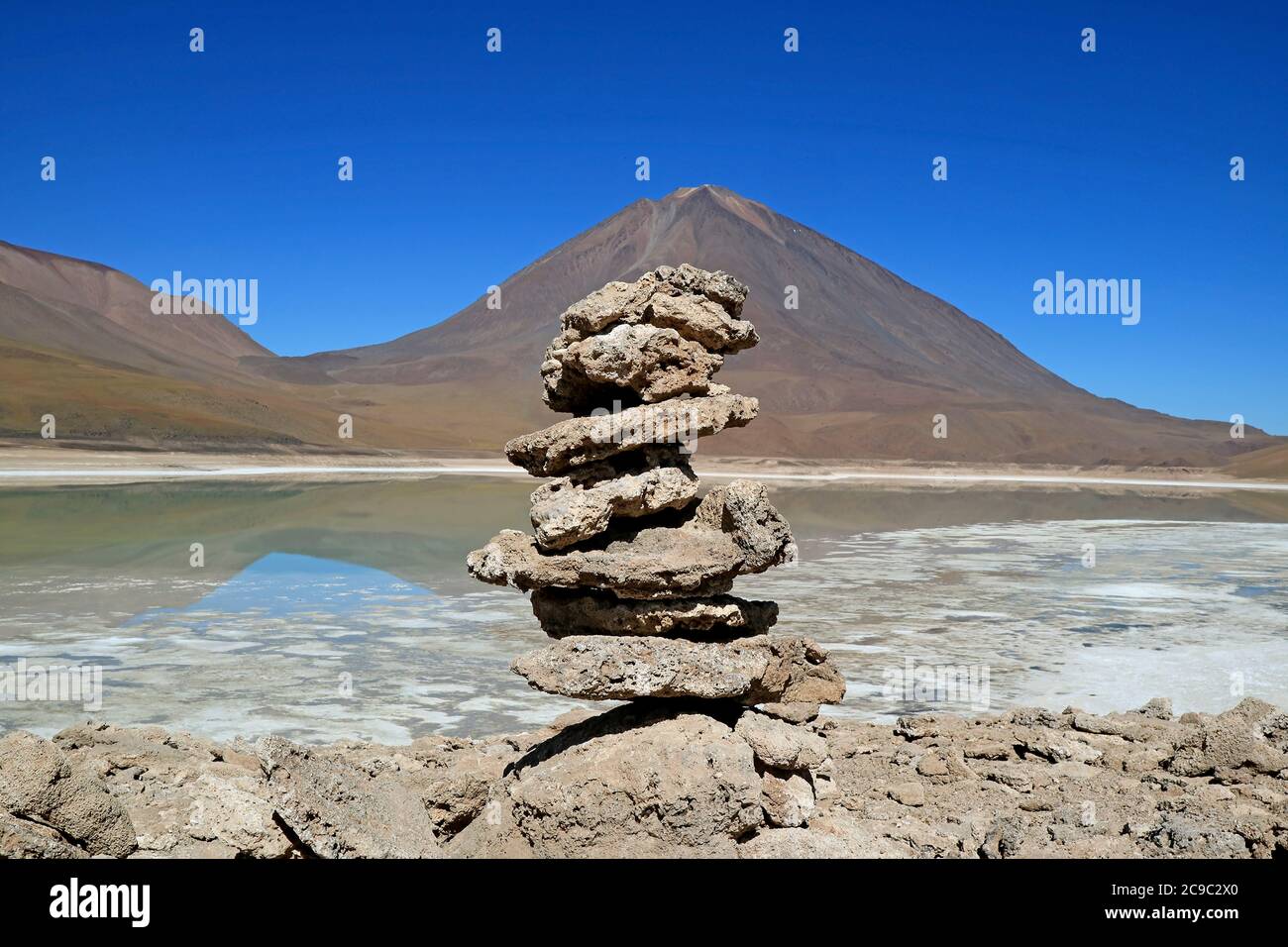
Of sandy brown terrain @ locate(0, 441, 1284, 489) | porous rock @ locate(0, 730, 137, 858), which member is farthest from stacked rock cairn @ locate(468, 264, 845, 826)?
sandy brown terrain @ locate(0, 441, 1284, 489)

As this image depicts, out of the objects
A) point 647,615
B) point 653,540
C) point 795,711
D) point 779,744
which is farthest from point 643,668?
point 795,711

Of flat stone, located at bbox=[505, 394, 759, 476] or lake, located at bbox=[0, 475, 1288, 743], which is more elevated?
flat stone, located at bbox=[505, 394, 759, 476]

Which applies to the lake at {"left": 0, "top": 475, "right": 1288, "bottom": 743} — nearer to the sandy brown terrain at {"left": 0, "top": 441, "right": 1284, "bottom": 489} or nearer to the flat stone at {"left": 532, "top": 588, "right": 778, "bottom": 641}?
the flat stone at {"left": 532, "top": 588, "right": 778, "bottom": 641}

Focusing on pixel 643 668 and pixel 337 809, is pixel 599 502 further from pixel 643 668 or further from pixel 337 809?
pixel 337 809

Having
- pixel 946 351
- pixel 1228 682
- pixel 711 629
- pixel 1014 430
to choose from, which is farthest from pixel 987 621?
pixel 946 351

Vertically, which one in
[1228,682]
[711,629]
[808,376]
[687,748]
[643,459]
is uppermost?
[808,376]

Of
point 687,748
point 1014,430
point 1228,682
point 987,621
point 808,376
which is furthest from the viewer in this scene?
point 808,376

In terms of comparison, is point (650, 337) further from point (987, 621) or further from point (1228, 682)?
point (987, 621)
